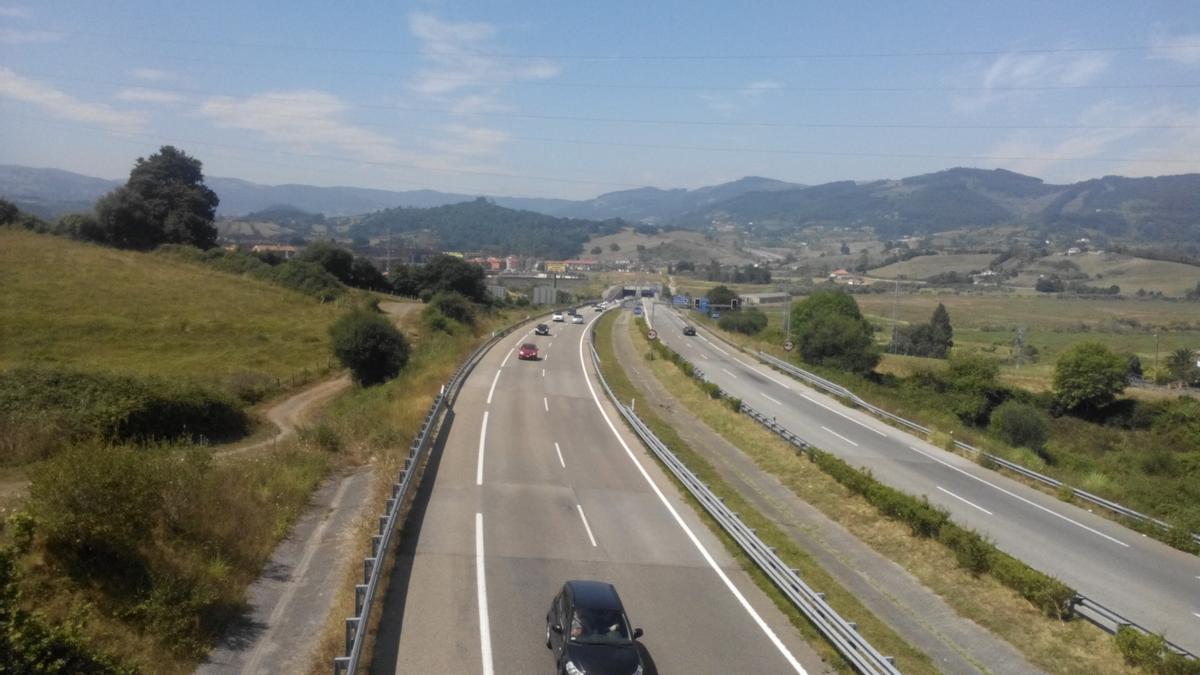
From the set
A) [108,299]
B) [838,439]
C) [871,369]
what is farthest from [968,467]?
[108,299]

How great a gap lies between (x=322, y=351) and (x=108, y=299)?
17013 mm

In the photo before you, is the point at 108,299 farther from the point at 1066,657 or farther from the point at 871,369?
the point at 1066,657

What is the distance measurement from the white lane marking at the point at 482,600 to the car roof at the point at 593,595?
152 centimetres

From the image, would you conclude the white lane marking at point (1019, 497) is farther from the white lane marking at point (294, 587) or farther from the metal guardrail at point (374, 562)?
the white lane marking at point (294, 587)

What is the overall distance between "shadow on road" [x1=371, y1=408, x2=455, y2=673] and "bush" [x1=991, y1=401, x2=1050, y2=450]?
1525 inches

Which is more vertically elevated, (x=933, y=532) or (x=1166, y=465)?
(x=933, y=532)

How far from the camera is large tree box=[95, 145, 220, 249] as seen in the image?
90.3 m

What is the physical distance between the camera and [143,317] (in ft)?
187

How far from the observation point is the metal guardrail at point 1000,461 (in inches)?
998

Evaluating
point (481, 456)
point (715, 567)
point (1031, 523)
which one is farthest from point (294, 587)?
point (1031, 523)

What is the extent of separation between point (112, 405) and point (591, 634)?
20.2 metres

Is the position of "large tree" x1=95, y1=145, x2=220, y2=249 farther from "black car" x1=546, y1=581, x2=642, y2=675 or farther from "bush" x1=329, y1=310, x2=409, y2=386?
"black car" x1=546, y1=581, x2=642, y2=675

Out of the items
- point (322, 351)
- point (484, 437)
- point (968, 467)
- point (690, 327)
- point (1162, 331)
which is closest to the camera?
point (484, 437)

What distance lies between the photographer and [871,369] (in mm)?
68062
